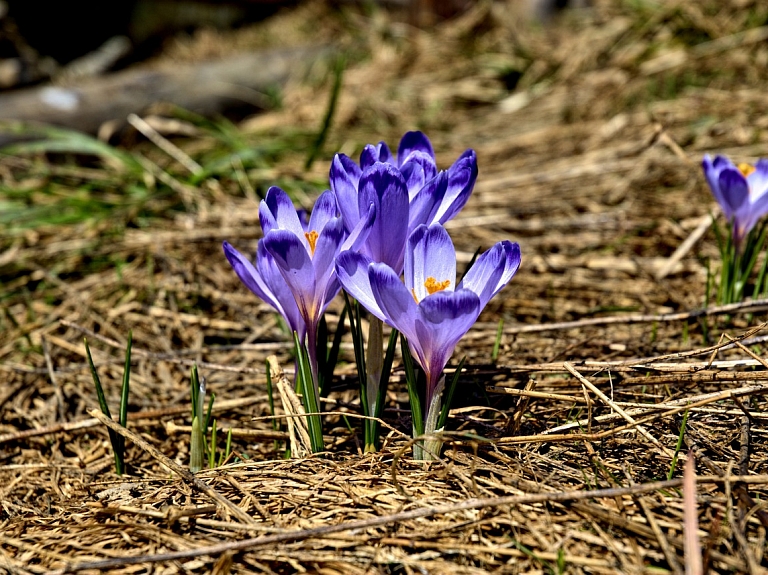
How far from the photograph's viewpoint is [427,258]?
4.12 ft

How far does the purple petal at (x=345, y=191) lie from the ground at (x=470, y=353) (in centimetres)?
39

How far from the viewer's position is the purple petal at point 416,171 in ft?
4.39

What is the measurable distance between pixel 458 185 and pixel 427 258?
7.2 inches

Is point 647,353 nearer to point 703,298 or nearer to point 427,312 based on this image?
point 703,298

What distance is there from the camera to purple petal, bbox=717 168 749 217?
1.81 metres

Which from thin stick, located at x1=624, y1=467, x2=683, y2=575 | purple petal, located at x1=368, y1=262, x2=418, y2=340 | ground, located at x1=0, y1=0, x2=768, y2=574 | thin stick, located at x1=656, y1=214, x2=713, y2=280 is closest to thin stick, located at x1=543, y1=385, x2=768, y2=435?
ground, located at x1=0, y1=0, x2=768, y2=574

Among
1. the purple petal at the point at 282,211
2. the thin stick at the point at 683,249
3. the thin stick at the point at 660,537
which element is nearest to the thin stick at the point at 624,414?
→ the thin stick at the point at 660,537

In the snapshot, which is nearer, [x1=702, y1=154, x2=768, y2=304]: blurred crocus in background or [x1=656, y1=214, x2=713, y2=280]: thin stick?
[x1=702, y1=154, x2=768, y2=304]: blurred crocus in background

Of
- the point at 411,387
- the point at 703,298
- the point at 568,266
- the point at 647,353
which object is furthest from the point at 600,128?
the point at 411,387

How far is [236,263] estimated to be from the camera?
1353 mm

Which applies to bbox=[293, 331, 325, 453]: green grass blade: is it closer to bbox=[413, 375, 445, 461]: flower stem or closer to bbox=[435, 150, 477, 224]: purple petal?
bbox=[413, 375, 445, 461]: flower stem

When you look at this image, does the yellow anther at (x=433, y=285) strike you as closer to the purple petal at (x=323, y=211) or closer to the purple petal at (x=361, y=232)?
the purple petal at (x=361, y=232)

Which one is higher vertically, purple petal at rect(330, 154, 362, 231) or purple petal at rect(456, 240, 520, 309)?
purple petal at rect(330, 154, 362, 231)

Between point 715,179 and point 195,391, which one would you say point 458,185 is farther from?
point 715,179
